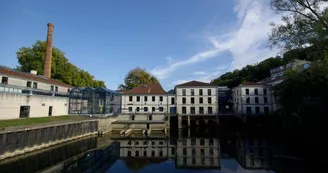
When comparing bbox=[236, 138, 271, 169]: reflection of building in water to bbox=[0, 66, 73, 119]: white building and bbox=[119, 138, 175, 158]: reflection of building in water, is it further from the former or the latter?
bbox=[0, 66, 73, 119]: white building

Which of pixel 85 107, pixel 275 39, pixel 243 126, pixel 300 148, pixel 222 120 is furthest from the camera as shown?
pixel 222 120

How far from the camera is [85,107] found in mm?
34594

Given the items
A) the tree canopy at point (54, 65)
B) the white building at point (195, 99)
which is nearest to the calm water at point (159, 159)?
the white building at point (195, 99)

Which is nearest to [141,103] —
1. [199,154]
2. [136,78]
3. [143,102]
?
[143,102]

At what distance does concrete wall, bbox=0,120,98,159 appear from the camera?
578 inches

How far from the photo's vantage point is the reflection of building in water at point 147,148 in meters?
20.0

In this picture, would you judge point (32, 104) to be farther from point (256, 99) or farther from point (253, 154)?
point (256, 99)

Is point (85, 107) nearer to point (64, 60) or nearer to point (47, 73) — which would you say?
point (47, 73)

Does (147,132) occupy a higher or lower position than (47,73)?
lower

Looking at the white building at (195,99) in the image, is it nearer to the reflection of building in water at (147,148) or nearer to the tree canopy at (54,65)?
the reflection of building in water at (147,148)

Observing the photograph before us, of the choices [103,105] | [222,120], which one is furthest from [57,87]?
[222,120]

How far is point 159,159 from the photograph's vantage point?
18.3 meters

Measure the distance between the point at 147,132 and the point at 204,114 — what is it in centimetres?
1255

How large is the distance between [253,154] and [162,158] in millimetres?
8796
